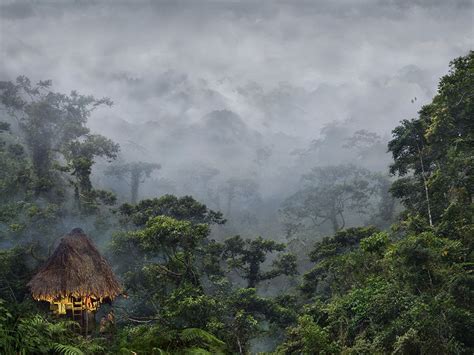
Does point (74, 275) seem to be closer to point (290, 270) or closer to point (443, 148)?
point (290, 270)

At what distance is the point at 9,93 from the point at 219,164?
53804 mm

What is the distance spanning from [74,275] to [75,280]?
0.21 metres

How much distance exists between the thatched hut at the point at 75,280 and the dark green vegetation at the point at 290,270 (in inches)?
36.2

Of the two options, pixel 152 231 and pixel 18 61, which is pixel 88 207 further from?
pixel 18 61

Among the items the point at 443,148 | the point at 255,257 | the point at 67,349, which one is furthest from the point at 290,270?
the point at 67,349

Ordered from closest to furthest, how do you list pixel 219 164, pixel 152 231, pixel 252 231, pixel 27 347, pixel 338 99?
pixel 27 347 → pixel 152 231 → pixel 252 231 → pixel 219 164 → pixel 338 99

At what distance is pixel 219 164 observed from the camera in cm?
8962

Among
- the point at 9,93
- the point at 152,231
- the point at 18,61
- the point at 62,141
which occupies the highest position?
the point at 18,61

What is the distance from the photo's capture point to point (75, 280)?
631 inches

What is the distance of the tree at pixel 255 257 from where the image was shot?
74.8 ft

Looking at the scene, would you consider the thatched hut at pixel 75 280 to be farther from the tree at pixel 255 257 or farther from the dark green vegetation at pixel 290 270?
the tree at pixel 255 257

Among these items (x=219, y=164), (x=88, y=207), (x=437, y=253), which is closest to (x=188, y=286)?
(x=437, y=253)

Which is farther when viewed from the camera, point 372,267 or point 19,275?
point 19,275

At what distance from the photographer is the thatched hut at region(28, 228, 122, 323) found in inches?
622
